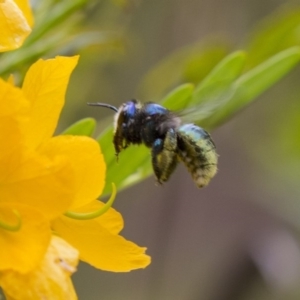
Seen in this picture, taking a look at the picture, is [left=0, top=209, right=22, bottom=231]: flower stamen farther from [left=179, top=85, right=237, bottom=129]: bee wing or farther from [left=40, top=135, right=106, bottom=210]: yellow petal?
[left=179, top=85, right=237, bottom=129]: bee wing

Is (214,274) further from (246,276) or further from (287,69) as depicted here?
(287,69)

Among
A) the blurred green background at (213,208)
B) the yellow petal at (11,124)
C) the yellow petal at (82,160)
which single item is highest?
the yellow petal at (11,124)

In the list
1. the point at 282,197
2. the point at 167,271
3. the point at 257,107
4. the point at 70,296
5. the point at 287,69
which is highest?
the point at 287,69

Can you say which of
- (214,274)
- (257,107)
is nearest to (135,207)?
(214,274)

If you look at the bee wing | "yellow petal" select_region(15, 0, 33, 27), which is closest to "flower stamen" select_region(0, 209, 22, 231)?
"yellow petal" select_region(15, 0, 33, 27)

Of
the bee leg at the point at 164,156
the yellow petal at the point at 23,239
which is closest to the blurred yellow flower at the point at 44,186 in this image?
the yellow petal at the point at 23,239

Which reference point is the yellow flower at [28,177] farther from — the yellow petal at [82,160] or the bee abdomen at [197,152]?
the bee abdomen at [197,152]

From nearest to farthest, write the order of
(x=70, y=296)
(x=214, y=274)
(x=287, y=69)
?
(x=70, y=296)
(x=287, y=69)
(x=214, y=274)
